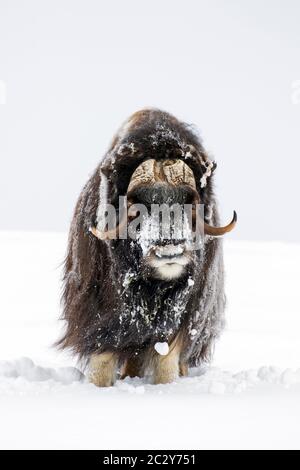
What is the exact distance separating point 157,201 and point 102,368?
953mm

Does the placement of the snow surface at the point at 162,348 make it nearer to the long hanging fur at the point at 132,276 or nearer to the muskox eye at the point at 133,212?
the long hanging fur at the point at 132,276

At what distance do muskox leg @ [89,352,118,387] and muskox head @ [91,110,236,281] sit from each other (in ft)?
1.75

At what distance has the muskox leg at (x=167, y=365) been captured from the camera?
4172 millimetres

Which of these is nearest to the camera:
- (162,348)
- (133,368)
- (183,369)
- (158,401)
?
(158,401)

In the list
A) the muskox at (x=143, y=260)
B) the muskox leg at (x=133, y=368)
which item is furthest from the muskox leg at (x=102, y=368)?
the muskox leg at (x=133, y=368)

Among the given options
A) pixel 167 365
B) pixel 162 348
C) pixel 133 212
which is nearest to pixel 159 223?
pixel 133 212

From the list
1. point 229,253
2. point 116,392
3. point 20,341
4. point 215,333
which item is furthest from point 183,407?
point 229,253

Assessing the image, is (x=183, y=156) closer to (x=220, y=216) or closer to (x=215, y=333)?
(x=220, y=216)

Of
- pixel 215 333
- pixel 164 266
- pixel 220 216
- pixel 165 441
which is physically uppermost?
pixel 220 216

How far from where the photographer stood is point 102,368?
414 cm

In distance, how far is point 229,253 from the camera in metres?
13.5

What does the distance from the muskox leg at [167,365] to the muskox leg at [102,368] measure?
22 centimetres

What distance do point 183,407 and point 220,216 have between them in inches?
46.3

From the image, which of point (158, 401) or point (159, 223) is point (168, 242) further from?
point (158, 401)
